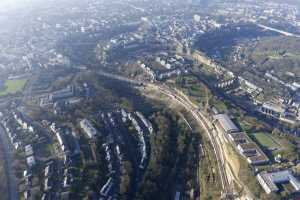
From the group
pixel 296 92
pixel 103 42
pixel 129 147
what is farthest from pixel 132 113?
pixel 103 42

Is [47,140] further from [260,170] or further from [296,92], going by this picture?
[296,92]

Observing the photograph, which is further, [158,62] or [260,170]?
[158,62]

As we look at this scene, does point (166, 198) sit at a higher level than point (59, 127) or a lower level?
lower

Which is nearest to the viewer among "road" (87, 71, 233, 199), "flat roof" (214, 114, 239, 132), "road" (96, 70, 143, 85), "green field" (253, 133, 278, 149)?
"road" (87, 71, 233, 199)

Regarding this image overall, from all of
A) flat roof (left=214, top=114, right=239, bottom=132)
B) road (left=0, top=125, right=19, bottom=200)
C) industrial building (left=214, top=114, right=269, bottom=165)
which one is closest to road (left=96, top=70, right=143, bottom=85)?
flat roof (left=214, top=114, right=239, bottom=132)

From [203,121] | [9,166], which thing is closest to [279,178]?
[203,121]

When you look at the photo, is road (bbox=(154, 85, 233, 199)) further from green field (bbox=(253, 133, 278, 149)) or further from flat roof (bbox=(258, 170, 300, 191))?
green field (bbox=(253, 133, 278, 149))
